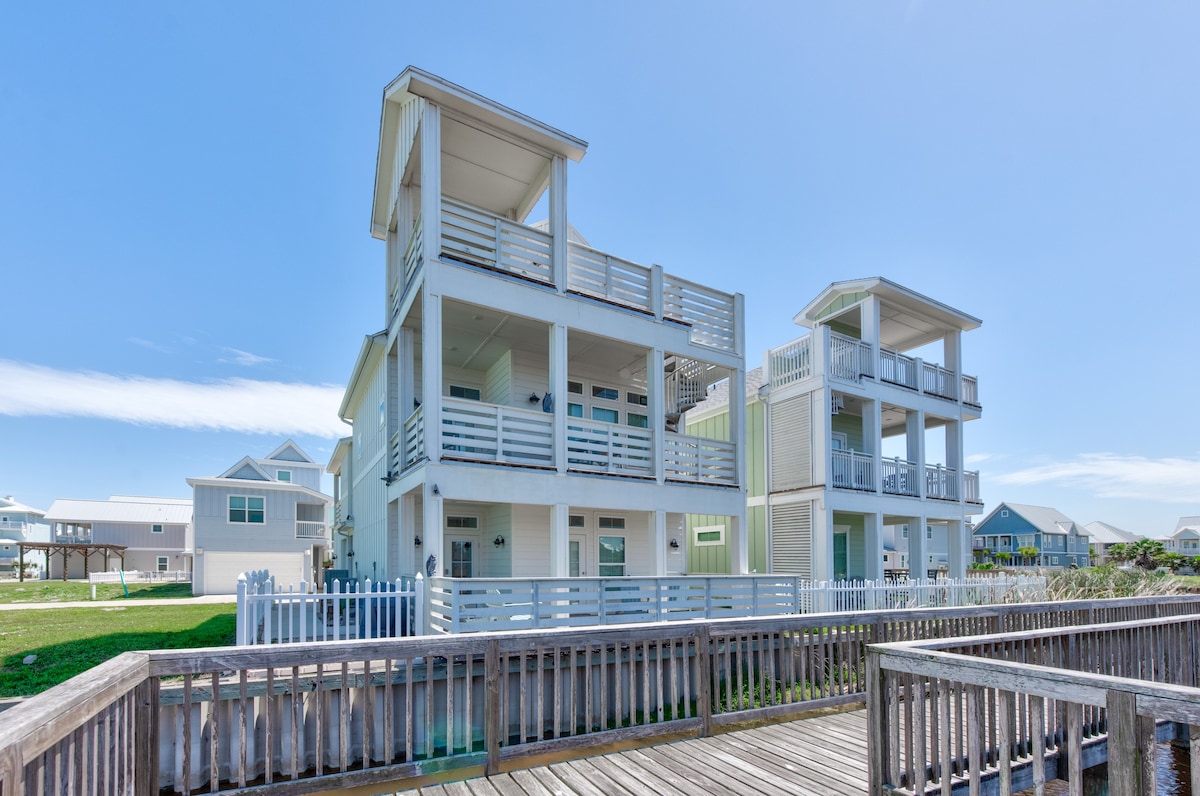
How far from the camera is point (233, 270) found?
1421 inches

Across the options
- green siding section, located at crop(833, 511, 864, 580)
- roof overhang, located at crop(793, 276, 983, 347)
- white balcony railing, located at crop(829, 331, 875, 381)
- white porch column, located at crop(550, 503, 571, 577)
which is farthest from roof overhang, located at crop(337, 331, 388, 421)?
green siding section, located at crop(833, 511, 864, 580)

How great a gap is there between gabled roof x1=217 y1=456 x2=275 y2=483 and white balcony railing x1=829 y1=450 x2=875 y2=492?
27271 mm

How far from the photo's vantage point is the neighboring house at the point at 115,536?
4062 cm

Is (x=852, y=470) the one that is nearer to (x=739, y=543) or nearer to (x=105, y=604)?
(x=739, y=543)

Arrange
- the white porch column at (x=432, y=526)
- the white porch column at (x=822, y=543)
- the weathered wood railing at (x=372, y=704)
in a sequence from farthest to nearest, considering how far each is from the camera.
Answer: the white porch column at (x=822, y=543), the white porch column at (x=432, y=526), the weathered wood railing at (x=372, y=704)

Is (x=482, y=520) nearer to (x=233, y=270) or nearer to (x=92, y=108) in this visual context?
(x=92, y=108)

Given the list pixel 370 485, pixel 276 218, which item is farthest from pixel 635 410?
pixel 276 218

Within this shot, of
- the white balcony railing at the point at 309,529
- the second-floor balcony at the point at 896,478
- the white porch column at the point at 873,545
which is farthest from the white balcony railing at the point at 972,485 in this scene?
the white balcony railing at the point at 309,529

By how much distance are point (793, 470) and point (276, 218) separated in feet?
78.3

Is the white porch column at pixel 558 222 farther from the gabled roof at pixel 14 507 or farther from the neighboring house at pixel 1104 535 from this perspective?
the gabled roof at pixel 14 507

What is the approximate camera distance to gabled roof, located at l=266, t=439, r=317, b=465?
127 feet

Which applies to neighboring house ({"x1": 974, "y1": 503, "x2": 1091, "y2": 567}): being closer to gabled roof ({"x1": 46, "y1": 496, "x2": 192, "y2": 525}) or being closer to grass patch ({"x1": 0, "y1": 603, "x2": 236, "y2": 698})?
grass patch ({"x1": 0, "y1": 603, "x2": 236, "y2": 698})

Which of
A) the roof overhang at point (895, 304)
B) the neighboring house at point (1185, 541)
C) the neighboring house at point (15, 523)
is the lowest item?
the neighboring house at point (1185, 541)

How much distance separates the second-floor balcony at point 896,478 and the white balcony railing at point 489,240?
10.3m
